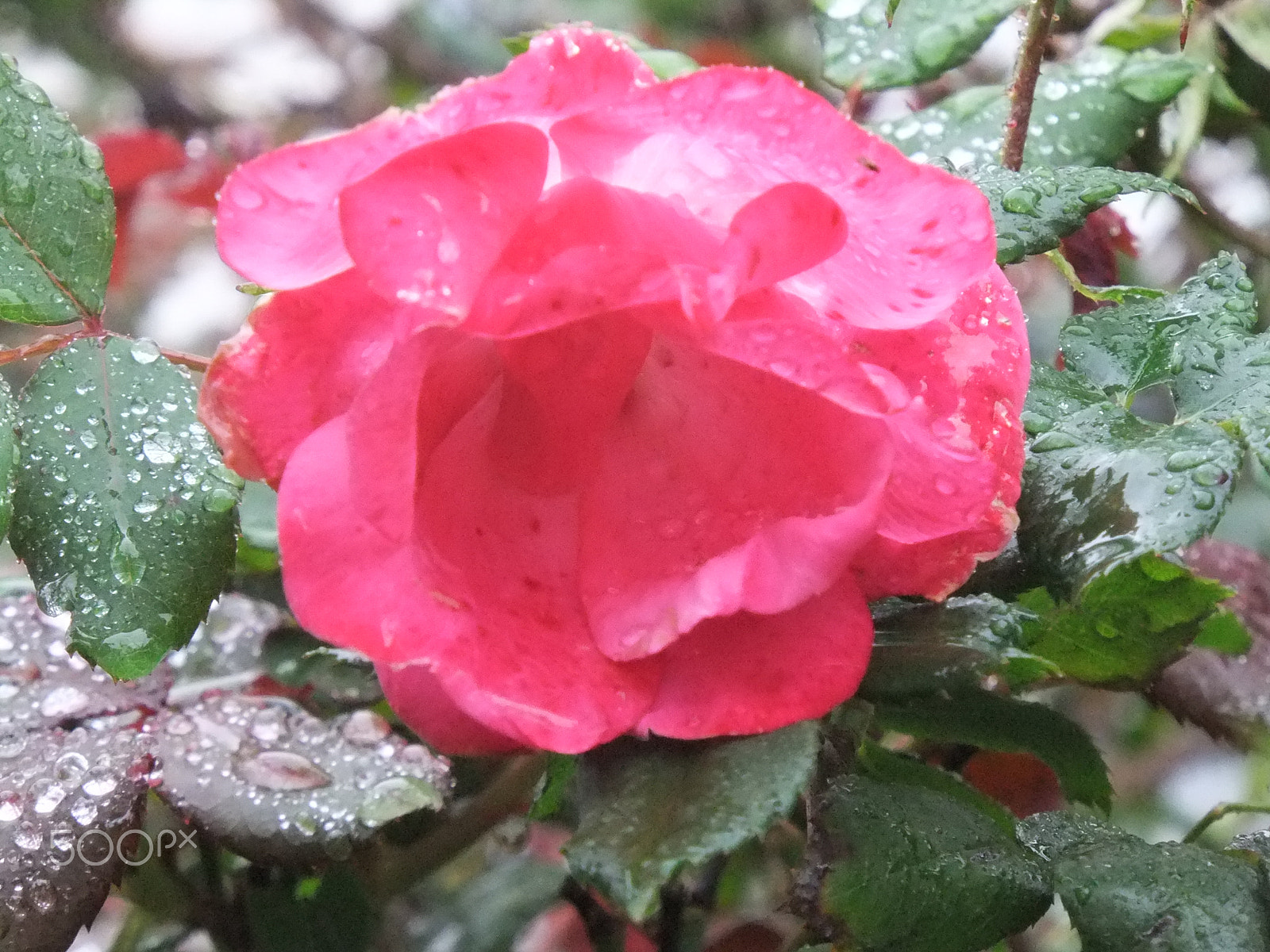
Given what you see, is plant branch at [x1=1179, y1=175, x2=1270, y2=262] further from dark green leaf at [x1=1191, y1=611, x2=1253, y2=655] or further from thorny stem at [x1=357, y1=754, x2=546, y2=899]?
thorny stem at [x1=357, y1=754, x2=546, y2=899]

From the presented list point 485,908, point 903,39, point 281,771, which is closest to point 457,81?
point 903,39

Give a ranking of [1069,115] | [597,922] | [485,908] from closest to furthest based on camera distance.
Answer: [1069,115], [597,922], [485,908]

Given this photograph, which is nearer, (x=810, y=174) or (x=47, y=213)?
(x=810, y=174)

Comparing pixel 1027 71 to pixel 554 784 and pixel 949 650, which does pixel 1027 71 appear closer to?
pixel 949 650

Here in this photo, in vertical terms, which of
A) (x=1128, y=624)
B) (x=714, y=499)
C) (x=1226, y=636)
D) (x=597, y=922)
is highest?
(x=714, y=499)

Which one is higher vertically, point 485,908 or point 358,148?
point 358,148

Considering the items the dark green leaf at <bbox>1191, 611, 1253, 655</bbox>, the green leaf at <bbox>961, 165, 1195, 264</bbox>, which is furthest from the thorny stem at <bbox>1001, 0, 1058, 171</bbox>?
the dark green leaf at <bbox>1191, 611, 1253, 655</bbox>

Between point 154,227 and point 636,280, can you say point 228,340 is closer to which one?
point 636,280

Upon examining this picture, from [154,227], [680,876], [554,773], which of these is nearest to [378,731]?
[554,773]
